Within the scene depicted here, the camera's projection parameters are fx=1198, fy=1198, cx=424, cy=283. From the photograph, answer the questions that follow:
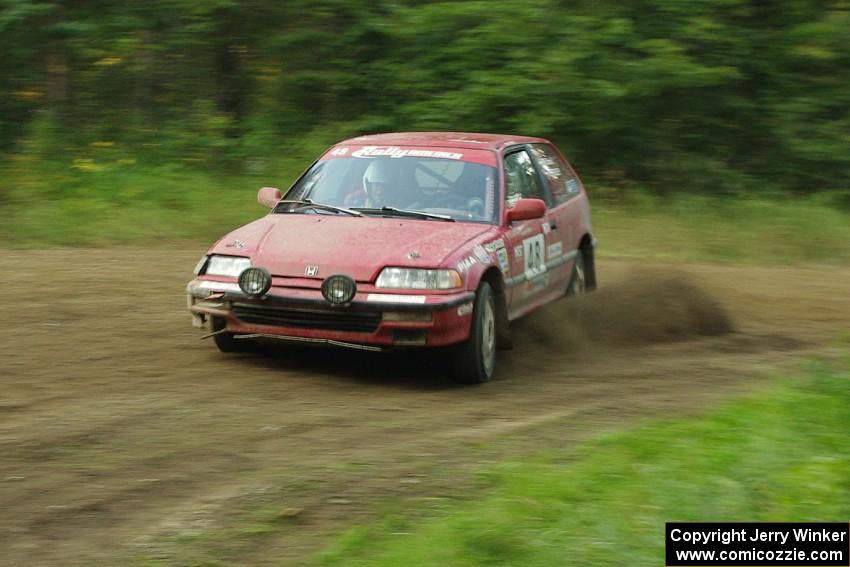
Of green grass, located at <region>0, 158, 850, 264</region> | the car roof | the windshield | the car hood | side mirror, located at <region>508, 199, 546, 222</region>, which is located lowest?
green grass, located at <region>0, 158, 850, 264</region>

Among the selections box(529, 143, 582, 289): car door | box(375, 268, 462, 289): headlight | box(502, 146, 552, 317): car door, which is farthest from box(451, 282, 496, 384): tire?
box(529, 143, 582, 289): car door

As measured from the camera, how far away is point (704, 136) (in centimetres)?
1780

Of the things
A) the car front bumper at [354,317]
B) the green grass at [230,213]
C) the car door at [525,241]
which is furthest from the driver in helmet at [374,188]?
the green grass at [230,213]

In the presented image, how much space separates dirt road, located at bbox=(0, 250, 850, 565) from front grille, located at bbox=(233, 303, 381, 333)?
1.18 ft

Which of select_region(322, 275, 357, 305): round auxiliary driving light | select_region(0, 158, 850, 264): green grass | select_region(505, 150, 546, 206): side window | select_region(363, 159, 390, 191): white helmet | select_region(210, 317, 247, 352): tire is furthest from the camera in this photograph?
select_region(0, 158, 850, 264): green grass

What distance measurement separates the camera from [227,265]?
756 centimetres

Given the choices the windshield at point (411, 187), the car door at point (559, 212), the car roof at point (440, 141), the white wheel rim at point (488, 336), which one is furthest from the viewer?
the car door at point (559, 212)

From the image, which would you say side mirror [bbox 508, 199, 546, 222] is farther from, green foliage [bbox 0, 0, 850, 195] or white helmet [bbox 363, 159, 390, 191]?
green foliage [bbox 0, 0, 850, 195]

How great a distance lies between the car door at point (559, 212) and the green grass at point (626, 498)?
347 cm

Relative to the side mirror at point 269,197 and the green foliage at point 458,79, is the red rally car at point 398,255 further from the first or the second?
the green foliage at point 458,79

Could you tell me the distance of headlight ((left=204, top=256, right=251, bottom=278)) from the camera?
24.6 ft

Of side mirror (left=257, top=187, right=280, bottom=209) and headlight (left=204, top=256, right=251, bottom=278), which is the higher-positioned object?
side mirror (left=257, top=187, right=280, bottom=209)

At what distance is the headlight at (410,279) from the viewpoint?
7194 mm

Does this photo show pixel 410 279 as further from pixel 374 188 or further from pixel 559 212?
pixel 559 212
